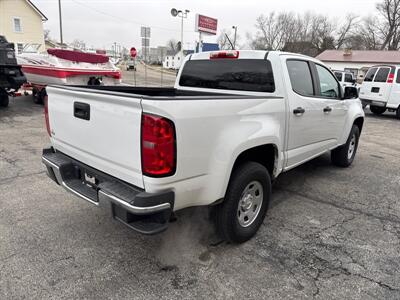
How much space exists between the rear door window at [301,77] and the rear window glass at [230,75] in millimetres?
313

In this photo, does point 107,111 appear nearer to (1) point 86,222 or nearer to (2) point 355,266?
(1) point 86,222

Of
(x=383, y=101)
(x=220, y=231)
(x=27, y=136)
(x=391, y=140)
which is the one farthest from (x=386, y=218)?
(x=383, y=101)

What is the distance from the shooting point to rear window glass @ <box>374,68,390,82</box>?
12650 millimetres

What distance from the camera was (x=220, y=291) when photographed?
2512 millimetres

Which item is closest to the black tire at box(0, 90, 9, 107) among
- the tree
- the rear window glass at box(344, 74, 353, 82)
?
the rear window glass at box(344, 74, 353, 82)

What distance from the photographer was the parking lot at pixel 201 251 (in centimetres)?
254

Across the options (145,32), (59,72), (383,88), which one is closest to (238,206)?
(59,72)

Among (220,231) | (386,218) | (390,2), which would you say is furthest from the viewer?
(390,2)

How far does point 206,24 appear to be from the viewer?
2408 cm

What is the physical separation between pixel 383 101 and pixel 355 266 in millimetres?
12101

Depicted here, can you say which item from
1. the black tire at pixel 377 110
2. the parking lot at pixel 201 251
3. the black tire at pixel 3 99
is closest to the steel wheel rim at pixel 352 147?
the parking lot at pixel 201 251

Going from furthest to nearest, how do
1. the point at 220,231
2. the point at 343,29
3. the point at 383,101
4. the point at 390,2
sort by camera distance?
the point at 343,29 → the point at 390,2 → the point at 383,101 → the point at 220,231

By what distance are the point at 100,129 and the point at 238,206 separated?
55.6 inches

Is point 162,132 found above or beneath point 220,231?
above
